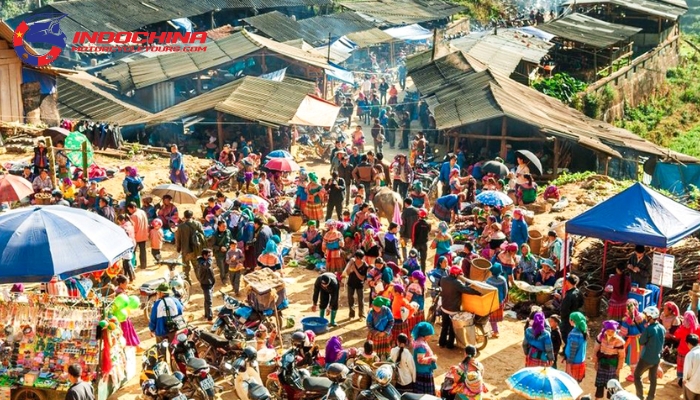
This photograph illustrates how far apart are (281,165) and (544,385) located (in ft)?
42.3

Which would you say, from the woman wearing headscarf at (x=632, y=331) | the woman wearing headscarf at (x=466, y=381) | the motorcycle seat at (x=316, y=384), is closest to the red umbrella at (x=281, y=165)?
the woman wearing headscarf at (x=632, y=331)

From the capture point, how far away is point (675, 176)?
25000 mm

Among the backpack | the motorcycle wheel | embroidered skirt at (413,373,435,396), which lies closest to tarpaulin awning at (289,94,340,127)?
the backpack

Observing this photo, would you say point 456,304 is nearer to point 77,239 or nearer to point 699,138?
point 77,239

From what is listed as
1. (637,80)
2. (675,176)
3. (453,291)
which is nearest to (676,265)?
(453,291)

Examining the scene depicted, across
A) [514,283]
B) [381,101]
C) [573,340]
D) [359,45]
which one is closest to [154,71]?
[381,101]

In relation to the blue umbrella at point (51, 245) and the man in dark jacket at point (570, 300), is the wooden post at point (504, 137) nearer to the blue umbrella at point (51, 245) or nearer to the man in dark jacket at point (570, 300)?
the man in dark jacket at point (570, 300)

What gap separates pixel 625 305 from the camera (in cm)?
1423

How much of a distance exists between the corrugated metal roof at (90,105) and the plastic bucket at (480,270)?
17038 millimetres

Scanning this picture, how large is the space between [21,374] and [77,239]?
1.97m

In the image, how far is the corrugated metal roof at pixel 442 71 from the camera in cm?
3195

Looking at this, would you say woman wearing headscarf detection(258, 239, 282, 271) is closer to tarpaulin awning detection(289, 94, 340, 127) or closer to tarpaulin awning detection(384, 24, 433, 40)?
tarpaulin awning detection(289, 94, 340, 127)

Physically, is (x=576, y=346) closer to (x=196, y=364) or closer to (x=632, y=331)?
(x=632, y=331)

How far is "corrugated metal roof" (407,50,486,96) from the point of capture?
3195cm
